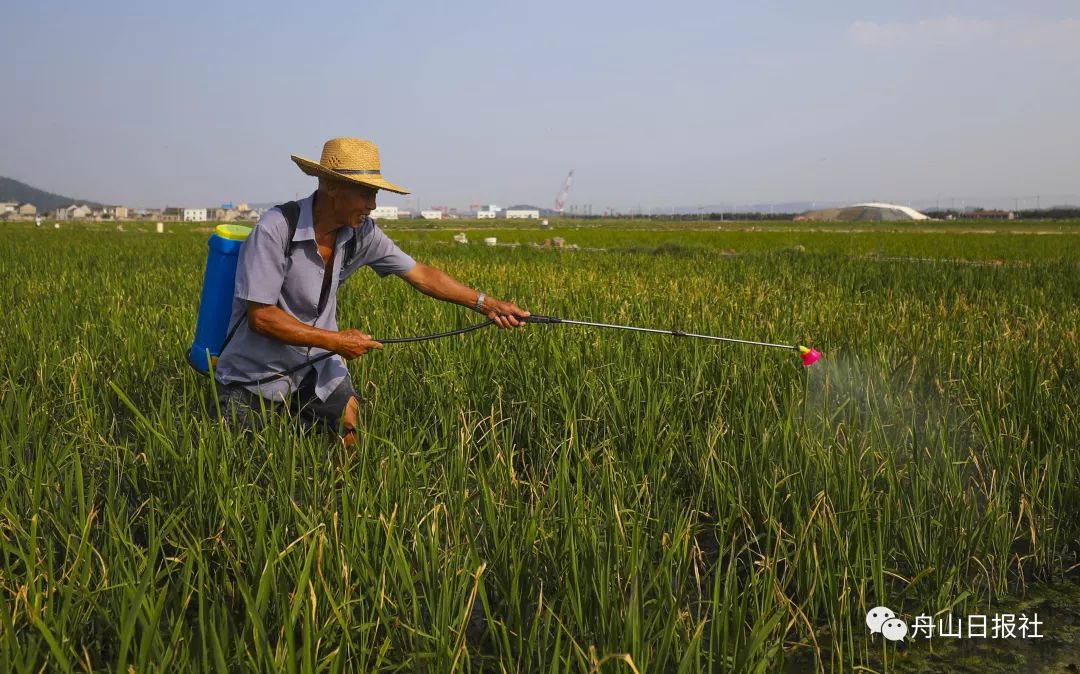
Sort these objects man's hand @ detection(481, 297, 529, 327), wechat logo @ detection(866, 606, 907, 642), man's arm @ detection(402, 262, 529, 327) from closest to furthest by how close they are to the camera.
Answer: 1. wechat logo @ detection(866, 606, 907, 642)
2. man's hand @ detection(481, 297, 529, 327)
3. man's arm @ detection(402, 262, 529, 327)

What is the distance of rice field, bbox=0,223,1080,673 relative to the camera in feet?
5.29

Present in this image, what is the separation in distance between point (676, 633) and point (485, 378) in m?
2.07

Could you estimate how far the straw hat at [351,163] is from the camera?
8.75 ft

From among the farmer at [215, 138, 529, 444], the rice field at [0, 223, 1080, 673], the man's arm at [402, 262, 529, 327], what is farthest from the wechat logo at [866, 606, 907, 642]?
the man's arm at [402, 262, 529, 327]

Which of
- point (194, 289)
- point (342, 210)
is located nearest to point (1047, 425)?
point (342, 210)

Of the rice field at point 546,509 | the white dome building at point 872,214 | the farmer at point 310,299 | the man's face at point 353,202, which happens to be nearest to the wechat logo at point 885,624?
the rice field at point 546,509

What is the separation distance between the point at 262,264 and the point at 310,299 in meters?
0.27

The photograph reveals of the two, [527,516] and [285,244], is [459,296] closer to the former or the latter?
[285,244]

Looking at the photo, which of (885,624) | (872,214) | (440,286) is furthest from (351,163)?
(872,214)

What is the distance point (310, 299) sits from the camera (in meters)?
2.94

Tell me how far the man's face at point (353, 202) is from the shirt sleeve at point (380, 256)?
297 millimetres

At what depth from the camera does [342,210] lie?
9.24 ft

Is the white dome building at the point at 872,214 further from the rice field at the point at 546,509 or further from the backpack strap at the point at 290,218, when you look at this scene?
the backpack strap at the point at 290,218

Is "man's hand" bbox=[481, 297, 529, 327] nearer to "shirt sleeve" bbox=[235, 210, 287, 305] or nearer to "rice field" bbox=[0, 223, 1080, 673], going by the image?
"rice field" bbox=[0, 223, 1080, 673]
